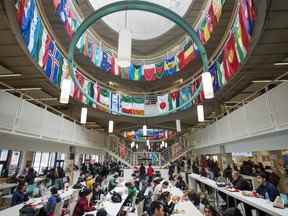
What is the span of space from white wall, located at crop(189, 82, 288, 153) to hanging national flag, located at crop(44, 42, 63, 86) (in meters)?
7.26

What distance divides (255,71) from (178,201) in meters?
5.20

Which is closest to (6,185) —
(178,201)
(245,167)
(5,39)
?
(5,39)

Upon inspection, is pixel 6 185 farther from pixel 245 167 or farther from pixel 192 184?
pixel 245 167

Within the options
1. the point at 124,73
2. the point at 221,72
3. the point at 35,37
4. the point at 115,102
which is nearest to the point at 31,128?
the point at 35,37

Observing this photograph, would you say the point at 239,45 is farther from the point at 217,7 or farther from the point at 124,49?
the point at 124,49

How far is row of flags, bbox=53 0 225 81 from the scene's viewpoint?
8.85m

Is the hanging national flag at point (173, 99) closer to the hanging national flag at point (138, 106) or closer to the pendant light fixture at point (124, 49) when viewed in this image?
the hanging national flag at point (138, 106)

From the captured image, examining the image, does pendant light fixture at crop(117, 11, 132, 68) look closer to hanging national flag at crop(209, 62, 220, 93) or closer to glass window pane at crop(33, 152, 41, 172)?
hanging national flag at crop(209, 62, 220, 93)

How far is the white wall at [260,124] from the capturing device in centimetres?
484

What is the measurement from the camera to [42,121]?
731 cm

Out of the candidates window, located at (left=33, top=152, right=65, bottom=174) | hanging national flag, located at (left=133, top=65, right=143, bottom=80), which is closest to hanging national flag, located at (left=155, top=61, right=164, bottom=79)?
hanging national flag, located at (left=133, top=65, right=143, bottom=80)

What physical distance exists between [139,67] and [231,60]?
8.92 m

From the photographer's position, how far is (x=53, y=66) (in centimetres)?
761

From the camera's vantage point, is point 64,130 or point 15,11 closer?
point 15,11
